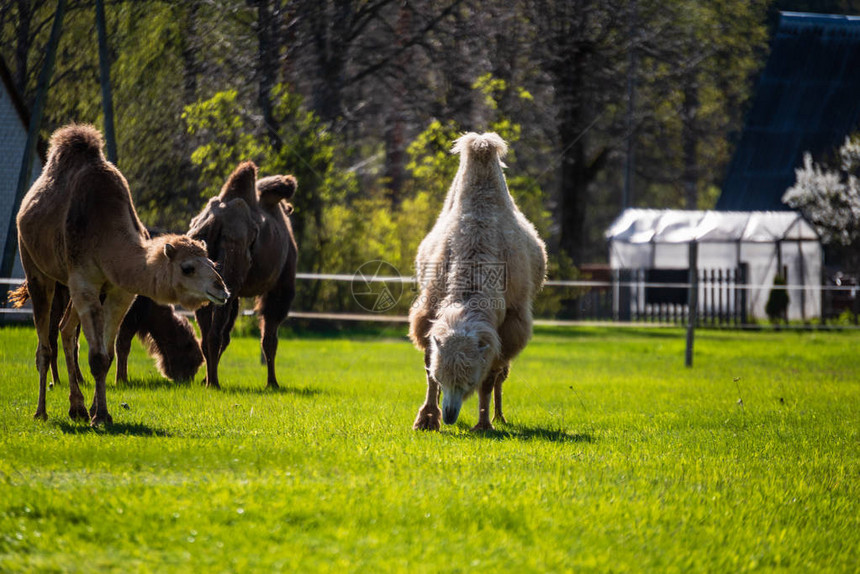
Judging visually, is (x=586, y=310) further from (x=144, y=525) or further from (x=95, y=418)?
(x=144, y=525)

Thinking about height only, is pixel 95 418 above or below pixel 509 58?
below

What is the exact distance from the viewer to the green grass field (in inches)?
200

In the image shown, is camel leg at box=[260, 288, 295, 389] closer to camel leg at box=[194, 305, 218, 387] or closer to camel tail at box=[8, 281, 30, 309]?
camel leg at box=[194, 305, 218, 387]

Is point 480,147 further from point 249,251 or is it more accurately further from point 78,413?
point 78,413

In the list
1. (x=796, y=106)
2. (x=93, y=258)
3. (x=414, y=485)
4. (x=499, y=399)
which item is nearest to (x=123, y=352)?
(x=93, y=258)

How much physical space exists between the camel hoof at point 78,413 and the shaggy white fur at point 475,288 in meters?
2.83

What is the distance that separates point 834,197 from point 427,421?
2996 centimetres

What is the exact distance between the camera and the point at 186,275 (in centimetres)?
837

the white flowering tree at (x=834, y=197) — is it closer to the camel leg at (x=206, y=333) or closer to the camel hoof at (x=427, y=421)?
the camel leg at (x=206, y=333)

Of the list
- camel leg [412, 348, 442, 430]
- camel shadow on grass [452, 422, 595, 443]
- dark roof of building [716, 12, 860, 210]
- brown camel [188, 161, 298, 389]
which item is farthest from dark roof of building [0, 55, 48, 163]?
dark roof of building [716, 12, 860, 210]

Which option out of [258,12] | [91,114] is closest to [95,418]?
[91,114]

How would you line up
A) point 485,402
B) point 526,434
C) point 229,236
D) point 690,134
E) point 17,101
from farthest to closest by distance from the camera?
point 690,134 → point 17,101 → point 229,236 → point 485,402 → point 526,434

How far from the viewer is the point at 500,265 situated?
31.2 feet

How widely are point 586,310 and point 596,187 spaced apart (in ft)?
88.8
